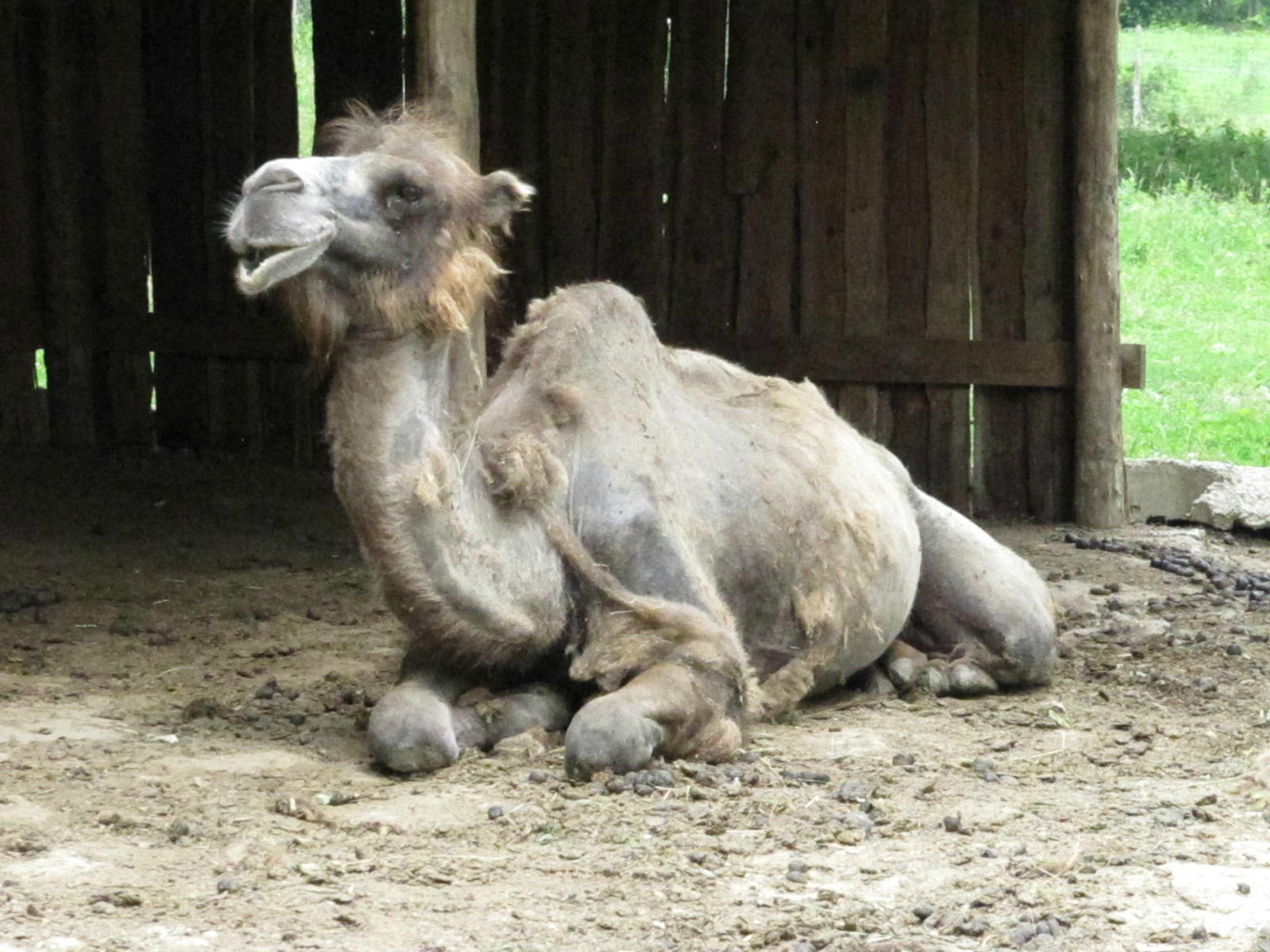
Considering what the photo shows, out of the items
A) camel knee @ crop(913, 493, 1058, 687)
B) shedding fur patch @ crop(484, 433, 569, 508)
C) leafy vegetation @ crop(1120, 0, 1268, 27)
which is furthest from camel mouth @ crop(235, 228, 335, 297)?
leafy vegetation @ crop(1120, 0, 1268, 27)

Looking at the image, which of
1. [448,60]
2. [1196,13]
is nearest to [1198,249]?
[1196,13]

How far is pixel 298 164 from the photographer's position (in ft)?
16.4

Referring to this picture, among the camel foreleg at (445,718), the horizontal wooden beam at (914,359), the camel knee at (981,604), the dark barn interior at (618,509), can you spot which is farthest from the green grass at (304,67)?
the camel foreleg at (445,718)

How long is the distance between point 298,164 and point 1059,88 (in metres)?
6.02

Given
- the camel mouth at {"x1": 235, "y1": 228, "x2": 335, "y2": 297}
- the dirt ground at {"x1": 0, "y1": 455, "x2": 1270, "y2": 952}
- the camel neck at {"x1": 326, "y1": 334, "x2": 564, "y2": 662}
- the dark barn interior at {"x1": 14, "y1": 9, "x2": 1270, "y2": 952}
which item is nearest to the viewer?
the dirt ground at {"x1": 0, "y1": 455, "x2": 1270, "y2": 952}

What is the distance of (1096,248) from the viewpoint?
9.96 meters

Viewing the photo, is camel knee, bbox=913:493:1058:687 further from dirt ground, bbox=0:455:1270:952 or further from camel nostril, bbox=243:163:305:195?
camel nostril, bbox=243:163:305:195

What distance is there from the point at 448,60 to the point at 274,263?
2.47 metres

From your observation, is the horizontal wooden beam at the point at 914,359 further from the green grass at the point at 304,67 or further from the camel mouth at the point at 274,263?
the green grass at the point at 304,67

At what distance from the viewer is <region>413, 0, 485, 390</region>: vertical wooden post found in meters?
7.08

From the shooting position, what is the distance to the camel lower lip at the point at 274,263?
4.81 meters

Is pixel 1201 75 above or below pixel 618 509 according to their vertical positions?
above

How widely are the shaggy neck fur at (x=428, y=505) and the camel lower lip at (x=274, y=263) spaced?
0.28 m

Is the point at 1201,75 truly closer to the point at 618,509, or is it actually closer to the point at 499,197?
the point at 618,509
